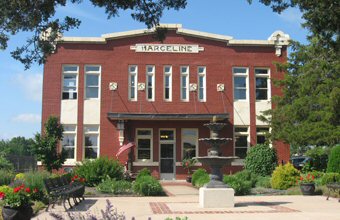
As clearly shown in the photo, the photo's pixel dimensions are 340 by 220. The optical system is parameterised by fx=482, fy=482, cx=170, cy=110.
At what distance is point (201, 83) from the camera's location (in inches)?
1294

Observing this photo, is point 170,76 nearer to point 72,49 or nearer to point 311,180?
point 72,49

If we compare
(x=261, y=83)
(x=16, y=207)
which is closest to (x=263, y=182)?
(x=261, y=83)

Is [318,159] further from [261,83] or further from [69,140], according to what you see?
[69,140]

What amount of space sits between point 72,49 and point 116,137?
21.8ft

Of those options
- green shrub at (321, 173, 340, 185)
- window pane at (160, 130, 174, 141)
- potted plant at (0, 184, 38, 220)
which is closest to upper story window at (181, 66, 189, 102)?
window pane at (160, 130, 174, 141)

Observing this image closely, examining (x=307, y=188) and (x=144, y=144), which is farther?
(x=144, y=144)

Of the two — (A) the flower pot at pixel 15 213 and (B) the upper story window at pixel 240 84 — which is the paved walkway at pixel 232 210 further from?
(B) the upper story window at pixel 240 84

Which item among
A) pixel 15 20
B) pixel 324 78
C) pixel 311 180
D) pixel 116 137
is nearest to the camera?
pixel 15 20

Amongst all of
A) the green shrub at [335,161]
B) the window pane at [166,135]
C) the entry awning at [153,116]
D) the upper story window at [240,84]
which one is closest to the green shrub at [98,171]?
the entry awning at [153,116]

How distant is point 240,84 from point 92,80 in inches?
398

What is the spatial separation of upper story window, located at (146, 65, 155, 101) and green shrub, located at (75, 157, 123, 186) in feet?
27.2

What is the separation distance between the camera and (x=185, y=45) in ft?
108

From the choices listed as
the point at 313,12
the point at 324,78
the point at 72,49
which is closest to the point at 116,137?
the point at 72,49

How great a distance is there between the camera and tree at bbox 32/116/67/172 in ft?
90.0
